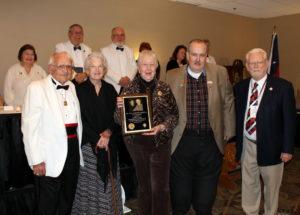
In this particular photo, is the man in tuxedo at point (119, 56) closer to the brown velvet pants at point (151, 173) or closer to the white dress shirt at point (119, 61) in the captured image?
the white dress shirt at point (119, 61)

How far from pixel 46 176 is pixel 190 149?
1180mm

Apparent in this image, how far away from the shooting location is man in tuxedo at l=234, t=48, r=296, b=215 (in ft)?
9.31

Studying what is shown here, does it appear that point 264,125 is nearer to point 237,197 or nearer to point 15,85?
point 237,197

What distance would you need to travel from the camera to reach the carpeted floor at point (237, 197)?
12.0 feet

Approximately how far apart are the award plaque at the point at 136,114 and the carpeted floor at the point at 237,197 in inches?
55.3

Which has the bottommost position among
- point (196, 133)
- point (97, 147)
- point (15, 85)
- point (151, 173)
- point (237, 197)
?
point (237, 197)

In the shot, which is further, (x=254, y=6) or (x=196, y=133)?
(x=254, y=6)

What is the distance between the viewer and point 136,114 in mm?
2670

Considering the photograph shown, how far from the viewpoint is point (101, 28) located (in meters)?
6.90

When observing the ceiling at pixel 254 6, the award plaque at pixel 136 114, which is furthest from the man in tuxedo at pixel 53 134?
the ceiling at pixel 254 6

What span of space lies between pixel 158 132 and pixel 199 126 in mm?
351

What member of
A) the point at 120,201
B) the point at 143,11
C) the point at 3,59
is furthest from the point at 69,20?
the point at 120,201

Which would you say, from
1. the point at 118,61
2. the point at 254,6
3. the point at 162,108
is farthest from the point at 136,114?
the point at 254,6

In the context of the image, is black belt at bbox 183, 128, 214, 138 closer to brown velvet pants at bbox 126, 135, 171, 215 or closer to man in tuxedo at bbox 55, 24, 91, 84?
brown velvet pants at bbox 126, 135, 171, 215
